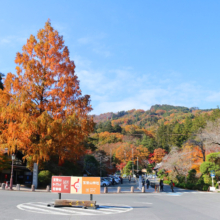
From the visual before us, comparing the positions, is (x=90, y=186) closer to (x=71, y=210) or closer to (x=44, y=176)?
(x=71, y=210)

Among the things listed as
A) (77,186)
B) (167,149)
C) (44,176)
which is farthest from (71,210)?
(167,149)

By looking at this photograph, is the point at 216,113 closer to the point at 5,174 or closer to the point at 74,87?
the point at 74,87

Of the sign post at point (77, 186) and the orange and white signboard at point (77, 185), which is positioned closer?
the sign post at point (77, 186)

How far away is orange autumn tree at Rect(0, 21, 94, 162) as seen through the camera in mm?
24031

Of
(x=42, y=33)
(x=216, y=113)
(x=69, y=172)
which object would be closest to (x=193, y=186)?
(x=69, y=172)

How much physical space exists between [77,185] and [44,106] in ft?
49.8

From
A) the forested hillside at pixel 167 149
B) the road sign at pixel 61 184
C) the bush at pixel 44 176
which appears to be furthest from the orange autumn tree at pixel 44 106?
the forested hillside at pixel 167 149

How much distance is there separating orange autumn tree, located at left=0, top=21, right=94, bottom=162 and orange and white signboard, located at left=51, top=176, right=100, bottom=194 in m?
11.2

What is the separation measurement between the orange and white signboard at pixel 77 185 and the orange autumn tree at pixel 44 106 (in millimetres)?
11199

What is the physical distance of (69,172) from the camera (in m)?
29.3

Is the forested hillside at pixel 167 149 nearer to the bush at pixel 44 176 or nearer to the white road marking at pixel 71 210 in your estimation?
the bush at pixel 44 176

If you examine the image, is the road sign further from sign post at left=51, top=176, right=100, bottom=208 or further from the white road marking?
the white road marking

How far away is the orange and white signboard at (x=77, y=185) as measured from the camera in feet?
40.9

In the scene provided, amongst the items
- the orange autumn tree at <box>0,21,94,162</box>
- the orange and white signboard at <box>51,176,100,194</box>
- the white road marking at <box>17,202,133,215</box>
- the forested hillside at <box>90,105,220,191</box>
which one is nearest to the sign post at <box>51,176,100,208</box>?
the orange and white signboard at <box>51,176,100,194</box>
